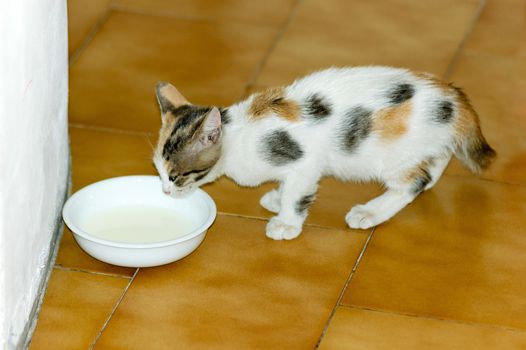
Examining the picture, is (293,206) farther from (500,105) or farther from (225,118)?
(500,105)

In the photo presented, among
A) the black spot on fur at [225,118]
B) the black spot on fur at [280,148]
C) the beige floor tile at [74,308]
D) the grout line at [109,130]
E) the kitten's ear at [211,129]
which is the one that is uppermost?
the kitten's ear at [211,129]

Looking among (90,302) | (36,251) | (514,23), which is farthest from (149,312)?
(514,23)

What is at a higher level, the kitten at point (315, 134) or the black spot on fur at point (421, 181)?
the kitten at point (315, 134)

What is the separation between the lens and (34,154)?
241 centimetres

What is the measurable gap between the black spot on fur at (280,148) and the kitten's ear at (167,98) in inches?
11.1

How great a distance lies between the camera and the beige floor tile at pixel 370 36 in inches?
155

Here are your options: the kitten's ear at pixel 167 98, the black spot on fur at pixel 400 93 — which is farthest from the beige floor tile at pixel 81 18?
the black spot on fur at pixel 400 93

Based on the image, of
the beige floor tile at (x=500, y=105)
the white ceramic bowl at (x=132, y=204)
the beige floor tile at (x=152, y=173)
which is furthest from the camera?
the beige floor tile at (x=500, y=105)

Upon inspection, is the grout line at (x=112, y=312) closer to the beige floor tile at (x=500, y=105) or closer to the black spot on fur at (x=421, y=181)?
the black spot on fur at (x=421, y=181)

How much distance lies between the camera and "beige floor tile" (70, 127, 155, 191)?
10.7 ft

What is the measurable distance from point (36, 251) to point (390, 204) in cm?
109

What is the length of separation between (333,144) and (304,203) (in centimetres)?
20

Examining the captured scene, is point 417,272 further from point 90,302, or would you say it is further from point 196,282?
point 90,302

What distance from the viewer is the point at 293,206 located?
2949 mm
